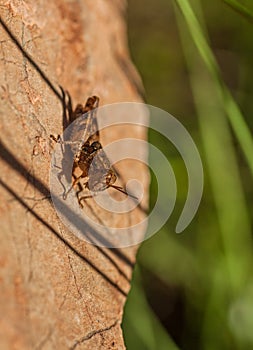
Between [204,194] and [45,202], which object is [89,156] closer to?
[45,202]

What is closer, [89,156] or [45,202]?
[45,202]

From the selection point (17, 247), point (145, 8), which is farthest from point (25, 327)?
point (145, 8)

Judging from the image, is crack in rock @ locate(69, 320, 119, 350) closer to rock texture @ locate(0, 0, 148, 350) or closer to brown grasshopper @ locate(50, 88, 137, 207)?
rock texture @ locate(0, 0, 148, 350)

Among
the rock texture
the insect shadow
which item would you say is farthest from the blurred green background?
the insect shadow

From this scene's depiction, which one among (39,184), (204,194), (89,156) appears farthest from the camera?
(204,194)

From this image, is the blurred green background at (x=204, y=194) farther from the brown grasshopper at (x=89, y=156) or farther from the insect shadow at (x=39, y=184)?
the insect shadow at (x=39, y=184)

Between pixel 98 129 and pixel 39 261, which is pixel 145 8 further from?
pixel 39 261

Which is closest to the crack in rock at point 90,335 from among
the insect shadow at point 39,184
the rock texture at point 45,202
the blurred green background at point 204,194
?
the rock texture at point 45,202

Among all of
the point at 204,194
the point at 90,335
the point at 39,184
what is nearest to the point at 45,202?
the point at 39,184
